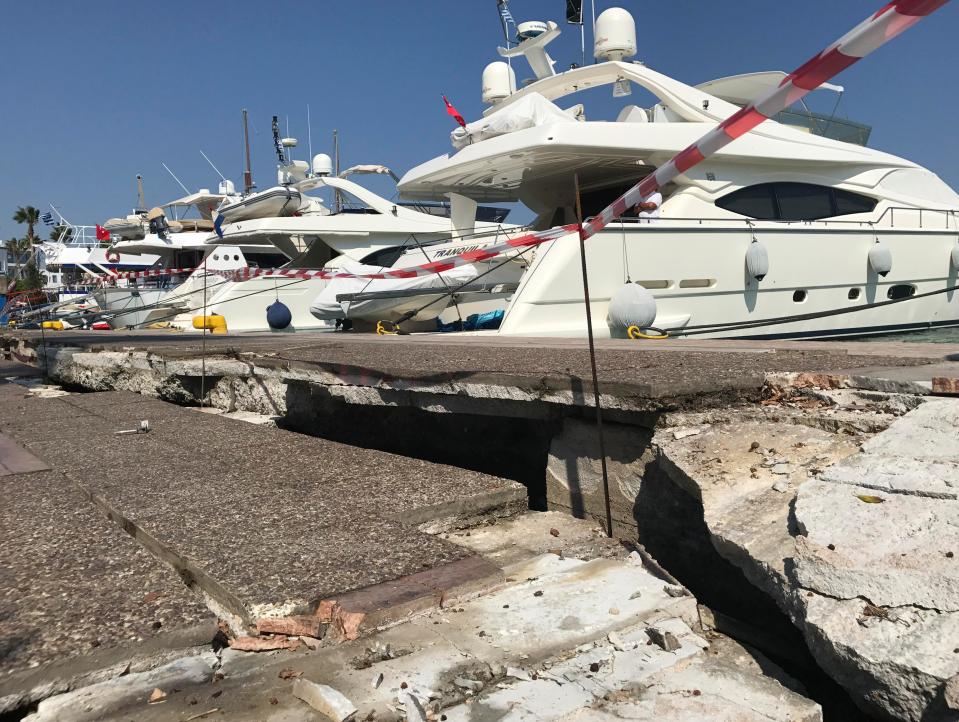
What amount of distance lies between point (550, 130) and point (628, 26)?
3.79m

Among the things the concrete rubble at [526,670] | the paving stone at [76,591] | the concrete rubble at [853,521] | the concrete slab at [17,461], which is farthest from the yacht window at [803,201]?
the paving stone at [76,591]

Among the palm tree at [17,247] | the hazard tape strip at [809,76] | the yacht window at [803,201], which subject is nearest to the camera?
the hazard tape strip at [809,76]

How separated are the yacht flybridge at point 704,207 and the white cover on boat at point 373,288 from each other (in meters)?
1.27

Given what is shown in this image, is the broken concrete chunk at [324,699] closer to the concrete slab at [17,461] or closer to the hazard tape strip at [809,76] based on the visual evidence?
the hazard tape strip at [809,76]

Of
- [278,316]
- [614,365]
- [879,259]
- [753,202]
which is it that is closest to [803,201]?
[753,202]

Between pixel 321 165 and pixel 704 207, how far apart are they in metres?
13.7

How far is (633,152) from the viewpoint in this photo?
11891mm

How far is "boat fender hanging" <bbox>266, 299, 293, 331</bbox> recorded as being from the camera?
52.5ft

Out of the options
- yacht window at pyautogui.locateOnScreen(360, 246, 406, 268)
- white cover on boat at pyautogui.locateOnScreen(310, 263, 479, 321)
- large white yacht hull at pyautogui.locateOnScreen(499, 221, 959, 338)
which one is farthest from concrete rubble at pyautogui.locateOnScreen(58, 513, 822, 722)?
yacht window at pyautogui.locateOnScreen(360, 246, 406, 268)

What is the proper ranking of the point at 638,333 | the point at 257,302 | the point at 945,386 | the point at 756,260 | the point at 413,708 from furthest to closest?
the point at 257,302, the point at 756,260, the point at 638,333, the point at 945,386, the point at 413,708

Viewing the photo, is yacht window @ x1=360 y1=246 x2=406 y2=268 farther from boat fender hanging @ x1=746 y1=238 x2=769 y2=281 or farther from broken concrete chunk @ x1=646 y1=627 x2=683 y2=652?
broken concrete chunk @ x1=646 y1=627 x2=683 y2=652

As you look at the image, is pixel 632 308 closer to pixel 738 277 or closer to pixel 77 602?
pixel 738 277

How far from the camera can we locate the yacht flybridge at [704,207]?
35.6 feet

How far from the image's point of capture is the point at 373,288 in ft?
39.2
